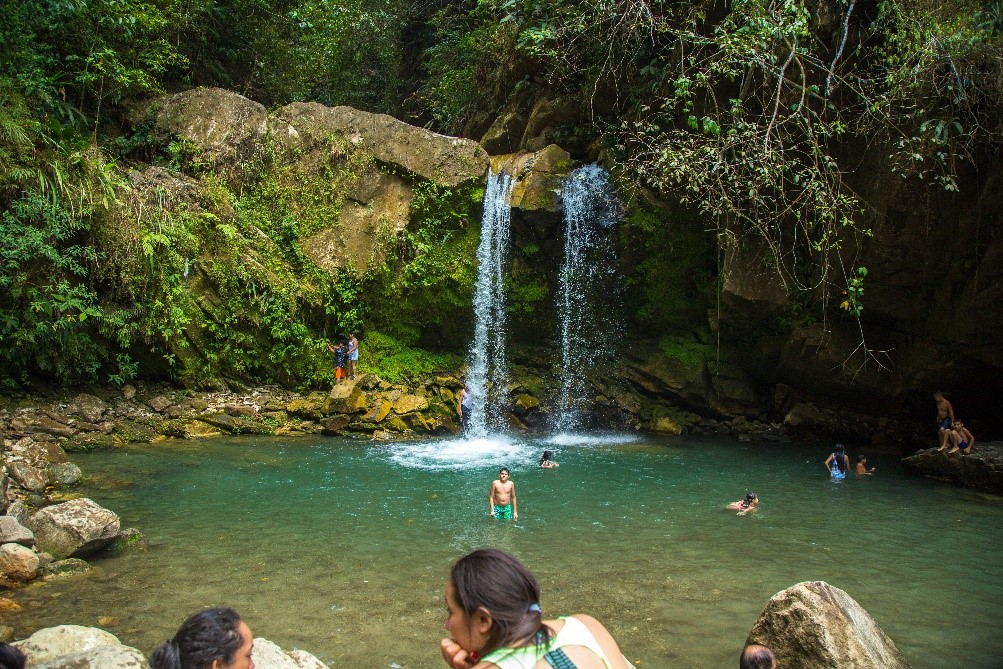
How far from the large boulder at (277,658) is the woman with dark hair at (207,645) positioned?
1.60m

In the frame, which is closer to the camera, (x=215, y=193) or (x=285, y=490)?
(x=285, y=490)

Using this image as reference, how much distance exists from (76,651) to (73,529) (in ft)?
10.3

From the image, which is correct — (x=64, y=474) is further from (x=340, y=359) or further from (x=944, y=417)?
(x=944, y=417)

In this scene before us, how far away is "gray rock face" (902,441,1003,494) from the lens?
10.4 meters

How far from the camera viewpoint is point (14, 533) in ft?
20.3

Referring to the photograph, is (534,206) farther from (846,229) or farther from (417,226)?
(846,229)

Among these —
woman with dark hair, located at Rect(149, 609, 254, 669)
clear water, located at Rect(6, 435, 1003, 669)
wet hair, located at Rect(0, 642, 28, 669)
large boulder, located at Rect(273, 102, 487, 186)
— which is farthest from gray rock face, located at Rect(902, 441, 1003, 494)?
wet hair, located at Rect(0, 642, 28, 669)

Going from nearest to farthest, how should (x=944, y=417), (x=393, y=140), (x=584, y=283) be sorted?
(x=944, y=417) → (x=584, y=283) → (x=393, y=140)

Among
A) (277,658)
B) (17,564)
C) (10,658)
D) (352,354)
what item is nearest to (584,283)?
(352,354)

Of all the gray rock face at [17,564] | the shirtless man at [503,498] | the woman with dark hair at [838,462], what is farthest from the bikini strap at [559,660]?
the woman with dark hair at [838,462]

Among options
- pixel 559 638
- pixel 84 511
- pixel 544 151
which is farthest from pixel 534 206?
pixel 559 638

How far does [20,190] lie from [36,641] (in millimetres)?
10338

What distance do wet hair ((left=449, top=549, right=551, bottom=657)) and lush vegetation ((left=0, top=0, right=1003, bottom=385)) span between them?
30.8 ft

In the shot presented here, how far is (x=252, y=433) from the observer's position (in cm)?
1321
